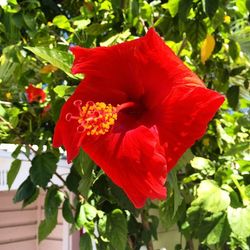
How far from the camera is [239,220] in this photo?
1.27m

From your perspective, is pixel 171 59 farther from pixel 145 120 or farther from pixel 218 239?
pixel 218 239

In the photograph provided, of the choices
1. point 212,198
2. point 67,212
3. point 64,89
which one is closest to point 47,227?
point 67,212

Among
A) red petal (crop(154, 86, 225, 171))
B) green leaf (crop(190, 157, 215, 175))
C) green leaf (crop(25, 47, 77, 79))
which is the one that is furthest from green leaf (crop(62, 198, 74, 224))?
red petal (crop(154, 86, 225, 171))

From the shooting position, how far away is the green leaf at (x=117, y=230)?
1.34 metres

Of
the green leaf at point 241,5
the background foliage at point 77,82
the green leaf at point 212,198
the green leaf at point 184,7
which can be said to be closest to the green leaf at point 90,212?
the background foliage at point 77,82

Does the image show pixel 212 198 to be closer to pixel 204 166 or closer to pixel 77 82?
pixel 204 166

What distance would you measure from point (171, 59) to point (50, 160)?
2.60ft

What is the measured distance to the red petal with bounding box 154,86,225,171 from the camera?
73 centimetres

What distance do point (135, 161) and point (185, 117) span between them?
0.10 m

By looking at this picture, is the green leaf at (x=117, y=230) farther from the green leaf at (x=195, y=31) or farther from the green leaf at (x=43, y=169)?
the green leaf at (x=195, y=31)

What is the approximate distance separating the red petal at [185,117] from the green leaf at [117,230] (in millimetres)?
629

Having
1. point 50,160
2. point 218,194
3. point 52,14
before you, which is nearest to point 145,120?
point 218,194

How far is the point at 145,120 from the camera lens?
82cm

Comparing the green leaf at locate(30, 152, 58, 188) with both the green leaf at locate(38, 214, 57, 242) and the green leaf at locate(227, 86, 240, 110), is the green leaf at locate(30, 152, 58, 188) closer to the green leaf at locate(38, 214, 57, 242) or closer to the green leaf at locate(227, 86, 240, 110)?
the green leaf at locate(38, 214, 57, 242)
